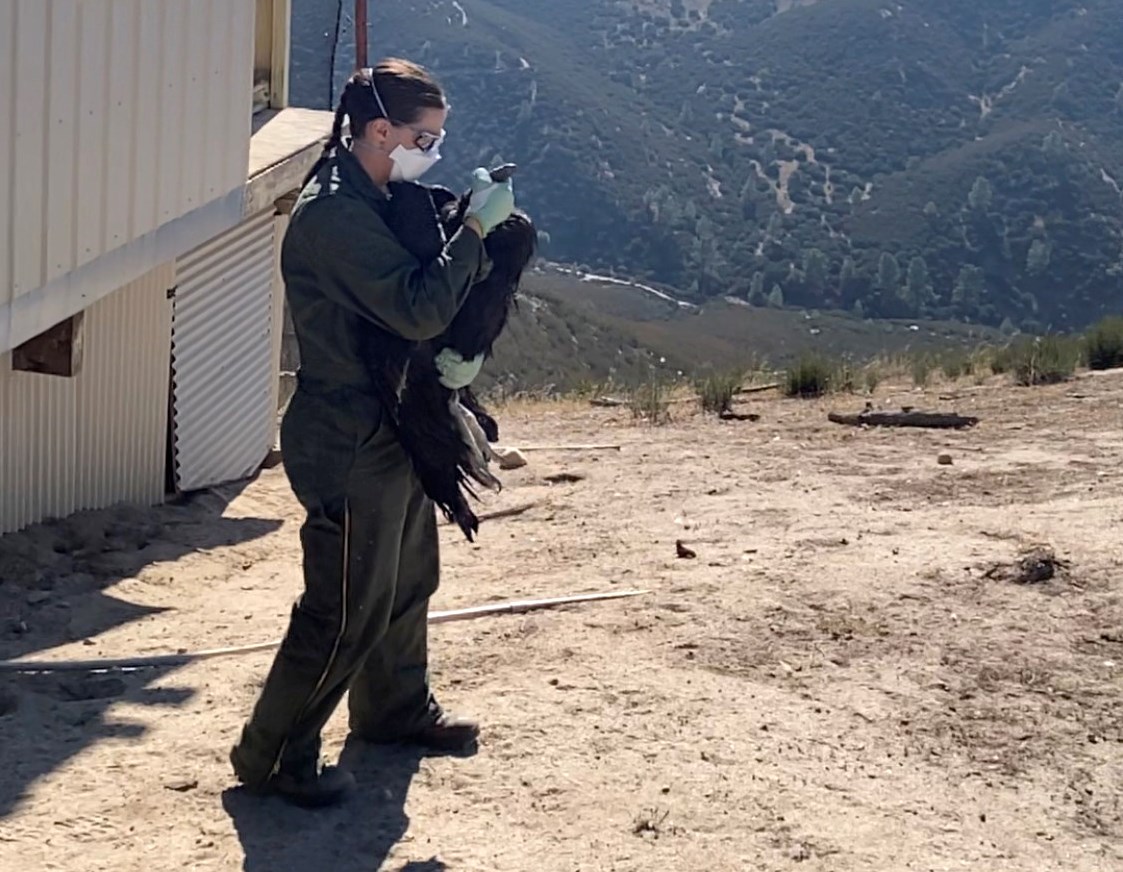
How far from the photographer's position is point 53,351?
286 inches

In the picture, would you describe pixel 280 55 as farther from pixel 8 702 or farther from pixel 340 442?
pixel 340 442

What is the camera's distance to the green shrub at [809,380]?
14.2 m

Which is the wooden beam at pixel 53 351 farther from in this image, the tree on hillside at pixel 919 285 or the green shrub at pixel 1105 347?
the tree on hillside at pixel 919 285

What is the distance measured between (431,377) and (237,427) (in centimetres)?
653

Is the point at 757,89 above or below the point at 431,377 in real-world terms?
above

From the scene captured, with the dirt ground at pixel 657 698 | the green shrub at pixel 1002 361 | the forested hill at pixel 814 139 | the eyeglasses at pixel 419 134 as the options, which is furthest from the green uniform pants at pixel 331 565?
the forested hill at pixel 814 139

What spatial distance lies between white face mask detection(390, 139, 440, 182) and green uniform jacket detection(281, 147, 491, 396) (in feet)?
0.28

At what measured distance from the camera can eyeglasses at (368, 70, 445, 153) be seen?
4.19 m

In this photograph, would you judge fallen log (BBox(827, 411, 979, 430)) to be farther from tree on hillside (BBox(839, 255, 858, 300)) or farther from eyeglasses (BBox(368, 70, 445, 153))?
tree on hillside (BBox(839, 255, 858, 300))

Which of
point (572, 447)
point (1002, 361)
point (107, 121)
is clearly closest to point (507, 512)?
point (572, 447)

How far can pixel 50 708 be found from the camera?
518cm

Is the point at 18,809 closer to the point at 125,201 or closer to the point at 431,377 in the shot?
the point at 431,377

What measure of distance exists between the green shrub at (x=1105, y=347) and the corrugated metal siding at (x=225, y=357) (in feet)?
24.0

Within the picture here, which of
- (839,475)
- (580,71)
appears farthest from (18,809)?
(580,71)
